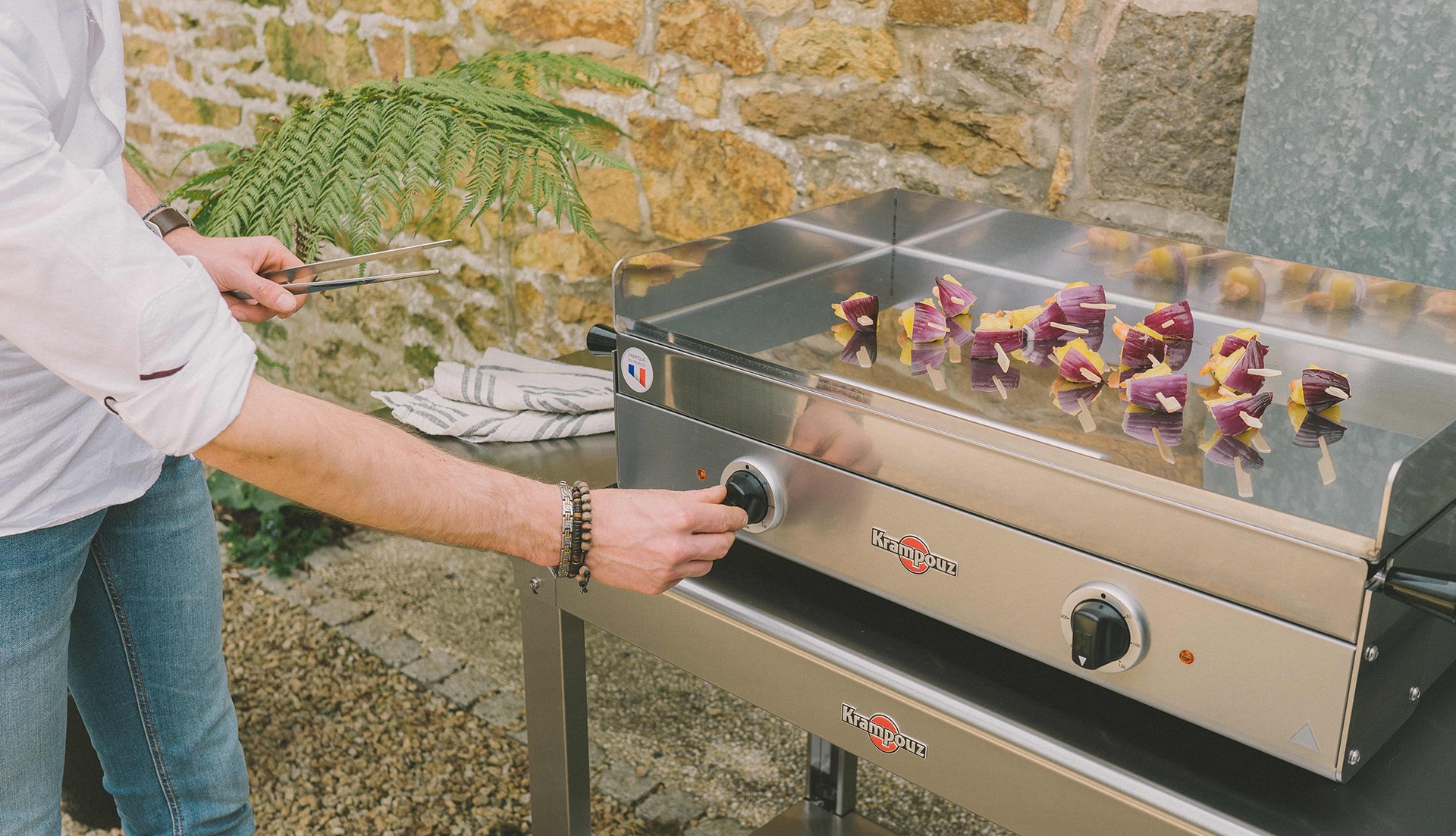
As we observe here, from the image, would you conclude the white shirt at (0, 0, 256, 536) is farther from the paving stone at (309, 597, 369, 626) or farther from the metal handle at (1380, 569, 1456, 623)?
the paving stone at (309, 597, 369, 626)

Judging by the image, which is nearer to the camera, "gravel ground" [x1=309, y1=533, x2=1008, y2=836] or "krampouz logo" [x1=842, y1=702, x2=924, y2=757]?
"krampouz logo" [x1=842, y1=702, x2=924, y2=757]

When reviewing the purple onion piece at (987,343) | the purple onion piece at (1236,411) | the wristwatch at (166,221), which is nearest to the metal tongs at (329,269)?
the wristwatch at (166,221)

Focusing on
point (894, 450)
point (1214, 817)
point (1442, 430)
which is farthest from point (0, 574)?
point (1442, 430)

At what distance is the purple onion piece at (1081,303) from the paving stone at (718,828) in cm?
129

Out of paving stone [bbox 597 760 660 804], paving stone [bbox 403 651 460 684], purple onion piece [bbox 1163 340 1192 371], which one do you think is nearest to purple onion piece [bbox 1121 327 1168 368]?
purple onion piece [bbox 1163 340 1192 371]

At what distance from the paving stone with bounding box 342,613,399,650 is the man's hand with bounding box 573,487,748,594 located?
70.5 inches

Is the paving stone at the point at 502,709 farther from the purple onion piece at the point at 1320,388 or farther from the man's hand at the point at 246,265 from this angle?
the purple onion piece at the point at 1320,388

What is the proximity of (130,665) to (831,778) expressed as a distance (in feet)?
3.49

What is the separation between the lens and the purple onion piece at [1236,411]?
89 centimetres

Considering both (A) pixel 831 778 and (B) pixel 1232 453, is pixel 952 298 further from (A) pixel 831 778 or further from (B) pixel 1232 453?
(A) pixel 831 778

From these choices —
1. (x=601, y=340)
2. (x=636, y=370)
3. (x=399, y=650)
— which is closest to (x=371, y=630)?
(x=399, y=650)

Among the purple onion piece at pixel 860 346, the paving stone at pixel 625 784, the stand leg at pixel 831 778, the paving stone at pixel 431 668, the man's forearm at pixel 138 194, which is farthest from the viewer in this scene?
the paving stone at pixel 431 668

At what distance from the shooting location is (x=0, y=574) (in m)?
1.10

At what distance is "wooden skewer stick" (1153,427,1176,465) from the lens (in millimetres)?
843
